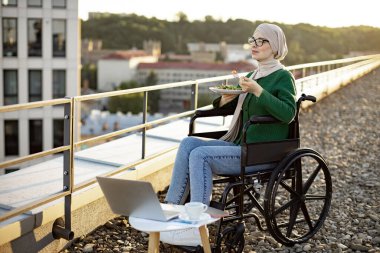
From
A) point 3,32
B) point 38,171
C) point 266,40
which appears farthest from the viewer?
point 3,32

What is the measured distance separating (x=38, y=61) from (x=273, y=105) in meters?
26.5

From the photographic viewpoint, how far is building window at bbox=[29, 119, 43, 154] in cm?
2773

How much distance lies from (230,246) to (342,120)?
25.6 ft

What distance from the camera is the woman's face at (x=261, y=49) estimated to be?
12.9ft

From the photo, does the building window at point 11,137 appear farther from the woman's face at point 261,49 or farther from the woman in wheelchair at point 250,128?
the woman's face at point 261,49

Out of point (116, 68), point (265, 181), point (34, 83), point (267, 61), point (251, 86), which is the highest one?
point (267, 61)

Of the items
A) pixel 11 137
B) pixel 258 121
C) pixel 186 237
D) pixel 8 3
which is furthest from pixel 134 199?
pixel 8 3

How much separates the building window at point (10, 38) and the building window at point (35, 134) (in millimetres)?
3337

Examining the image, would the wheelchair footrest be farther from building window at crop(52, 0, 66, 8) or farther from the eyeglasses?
building window at crop(52, 0, 66, 8)

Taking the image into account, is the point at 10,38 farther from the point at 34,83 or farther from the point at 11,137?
the point at 11,137

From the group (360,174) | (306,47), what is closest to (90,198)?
(360,174)

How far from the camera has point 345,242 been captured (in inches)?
176

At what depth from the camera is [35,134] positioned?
91.8 ft

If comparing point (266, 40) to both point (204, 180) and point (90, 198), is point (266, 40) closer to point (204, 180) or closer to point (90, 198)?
point (204, 180)
